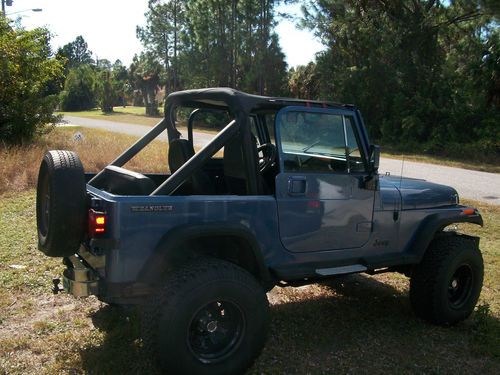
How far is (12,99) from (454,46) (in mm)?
18130

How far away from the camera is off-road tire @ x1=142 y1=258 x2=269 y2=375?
3025 millimetres

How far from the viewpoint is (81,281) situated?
3219mm

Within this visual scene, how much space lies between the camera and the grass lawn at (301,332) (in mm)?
3574

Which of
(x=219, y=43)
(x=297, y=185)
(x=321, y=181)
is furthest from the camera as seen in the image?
(x=219, y=43)

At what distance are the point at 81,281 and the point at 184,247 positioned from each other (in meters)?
0.69

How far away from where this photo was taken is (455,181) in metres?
13.6

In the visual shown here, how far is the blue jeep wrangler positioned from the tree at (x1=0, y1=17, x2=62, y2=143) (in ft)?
34.8

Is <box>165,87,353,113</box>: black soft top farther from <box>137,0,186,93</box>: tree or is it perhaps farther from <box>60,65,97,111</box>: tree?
<box>60,65,97,111</box>: tree

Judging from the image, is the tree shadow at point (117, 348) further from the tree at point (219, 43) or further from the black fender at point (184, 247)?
the tree at point (219, 43)

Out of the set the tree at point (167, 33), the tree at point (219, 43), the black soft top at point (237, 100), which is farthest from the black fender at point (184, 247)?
the tree at point (167, 33)

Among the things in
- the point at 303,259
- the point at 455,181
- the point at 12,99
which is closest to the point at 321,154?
the point at 303,259

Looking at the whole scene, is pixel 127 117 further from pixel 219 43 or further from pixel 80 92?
pixel 80 92

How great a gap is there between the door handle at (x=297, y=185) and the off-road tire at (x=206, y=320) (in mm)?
680

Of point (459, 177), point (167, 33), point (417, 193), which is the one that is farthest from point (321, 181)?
point (167, 33)
